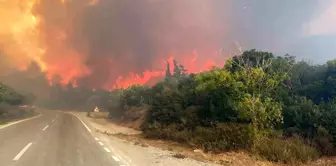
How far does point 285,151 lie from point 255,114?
8.82 feet

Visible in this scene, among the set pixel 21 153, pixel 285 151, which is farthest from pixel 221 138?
pixel 21 153

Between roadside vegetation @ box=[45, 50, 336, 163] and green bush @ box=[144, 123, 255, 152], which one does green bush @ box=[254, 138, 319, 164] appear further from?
green bush @ box=[144, 123, 255, 152]

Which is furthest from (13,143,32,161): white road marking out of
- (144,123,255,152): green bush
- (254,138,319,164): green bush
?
(254,138,319,164): green bush

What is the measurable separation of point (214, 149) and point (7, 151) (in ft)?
29.5

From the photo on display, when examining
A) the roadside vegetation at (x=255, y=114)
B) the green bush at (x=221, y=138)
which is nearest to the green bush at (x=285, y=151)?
the roadside vegetation at (x=255, y=114)

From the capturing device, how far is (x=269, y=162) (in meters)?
12.7

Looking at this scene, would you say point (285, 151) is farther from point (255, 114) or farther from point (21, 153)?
point (21, 153)

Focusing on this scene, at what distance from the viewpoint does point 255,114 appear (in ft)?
49.9

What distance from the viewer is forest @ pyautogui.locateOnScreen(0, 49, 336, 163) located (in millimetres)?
14750

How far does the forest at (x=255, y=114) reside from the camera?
14.8m

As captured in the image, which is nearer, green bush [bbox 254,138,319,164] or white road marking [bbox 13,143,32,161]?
white road marking [bbox 13,143,32,161]

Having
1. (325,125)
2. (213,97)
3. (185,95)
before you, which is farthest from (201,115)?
(325,125)

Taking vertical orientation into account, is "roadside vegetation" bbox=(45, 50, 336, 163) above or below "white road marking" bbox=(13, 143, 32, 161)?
above

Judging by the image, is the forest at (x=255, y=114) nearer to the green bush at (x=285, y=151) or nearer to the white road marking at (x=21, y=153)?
the green bush at (x=285, y=151)
